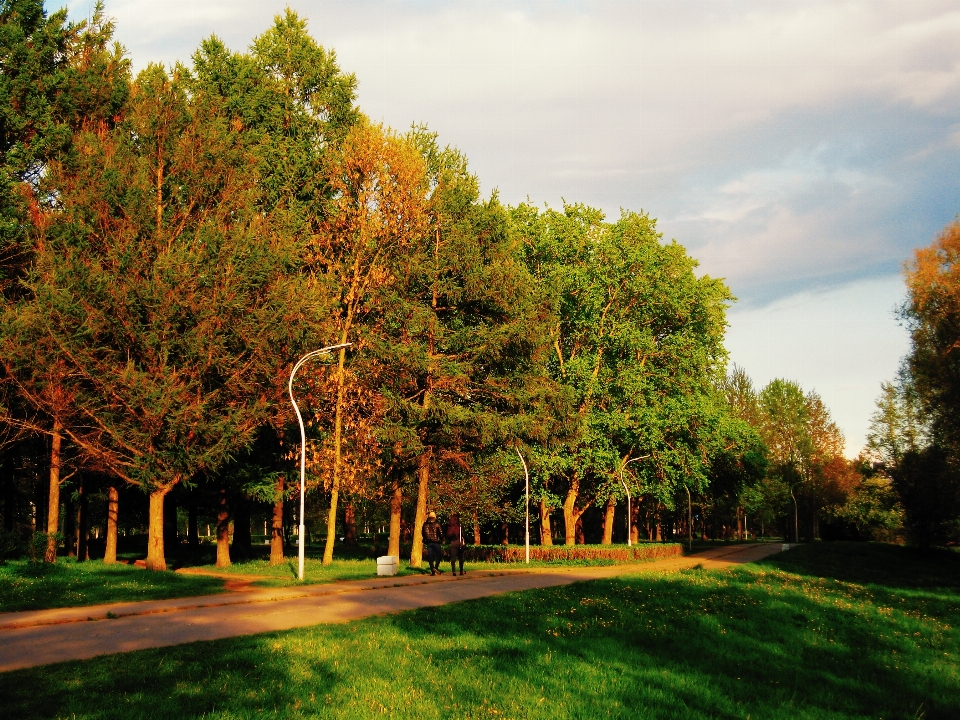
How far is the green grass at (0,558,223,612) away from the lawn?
7.32 meters

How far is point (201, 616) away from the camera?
666 inches

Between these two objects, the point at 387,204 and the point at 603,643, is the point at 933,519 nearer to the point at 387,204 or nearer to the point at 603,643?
the point at 387,204

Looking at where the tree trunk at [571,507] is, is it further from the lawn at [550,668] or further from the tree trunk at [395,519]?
the lawn at [550,668]

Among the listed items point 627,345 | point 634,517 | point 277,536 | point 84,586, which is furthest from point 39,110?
point 634,517

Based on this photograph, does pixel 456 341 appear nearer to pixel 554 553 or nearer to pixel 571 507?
pixel 554 553

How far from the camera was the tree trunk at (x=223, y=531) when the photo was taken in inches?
1398

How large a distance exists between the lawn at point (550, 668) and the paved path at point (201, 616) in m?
1.13

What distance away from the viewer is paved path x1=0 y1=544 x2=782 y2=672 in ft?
42.0

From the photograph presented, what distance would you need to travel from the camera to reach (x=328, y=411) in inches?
1414

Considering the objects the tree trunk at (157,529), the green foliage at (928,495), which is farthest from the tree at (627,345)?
the tree trunk at (157,529)

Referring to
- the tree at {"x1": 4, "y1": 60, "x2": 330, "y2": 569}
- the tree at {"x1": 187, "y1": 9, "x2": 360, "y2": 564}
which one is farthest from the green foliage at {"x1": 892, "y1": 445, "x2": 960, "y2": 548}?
the tree at {"x1": 4, "y1": 60, "x2": 330, "y2": 569}

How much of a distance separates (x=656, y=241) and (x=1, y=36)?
34.7 meters

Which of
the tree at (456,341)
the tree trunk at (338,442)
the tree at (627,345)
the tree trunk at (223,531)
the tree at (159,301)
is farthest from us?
the tree at (627,345)

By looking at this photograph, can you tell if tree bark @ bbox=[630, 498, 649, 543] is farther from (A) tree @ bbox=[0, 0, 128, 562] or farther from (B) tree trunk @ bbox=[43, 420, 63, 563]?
(A) tree @ bbox=[0, 0, 128, 562]
